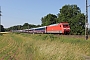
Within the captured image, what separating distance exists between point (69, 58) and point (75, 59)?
409 mm

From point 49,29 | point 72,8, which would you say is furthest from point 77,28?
point 49,29

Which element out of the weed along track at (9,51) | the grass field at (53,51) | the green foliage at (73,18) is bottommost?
Answer: the weed along track at (9,51)

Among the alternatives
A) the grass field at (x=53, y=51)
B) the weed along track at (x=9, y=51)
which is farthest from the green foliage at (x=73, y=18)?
the grass field at (x=53, y=51)

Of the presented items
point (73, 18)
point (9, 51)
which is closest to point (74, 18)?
point (73, 18)

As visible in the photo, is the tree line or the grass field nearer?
the grass field

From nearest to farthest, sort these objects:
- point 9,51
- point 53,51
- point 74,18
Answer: point 53,51 < point 9,51 < point 74,18

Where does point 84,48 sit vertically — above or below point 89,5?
below

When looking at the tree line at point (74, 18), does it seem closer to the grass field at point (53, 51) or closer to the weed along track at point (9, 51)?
the weed along track at point (9, 51)

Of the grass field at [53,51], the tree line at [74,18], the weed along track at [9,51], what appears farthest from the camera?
the tree line at [74,18]

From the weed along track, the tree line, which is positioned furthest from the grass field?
the tree line

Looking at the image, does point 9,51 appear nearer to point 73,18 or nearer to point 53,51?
point 53,51

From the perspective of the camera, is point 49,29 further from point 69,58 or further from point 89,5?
point 69,58

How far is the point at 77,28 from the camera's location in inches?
3071

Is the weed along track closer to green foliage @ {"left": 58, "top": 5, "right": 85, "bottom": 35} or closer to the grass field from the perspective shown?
the grass field
